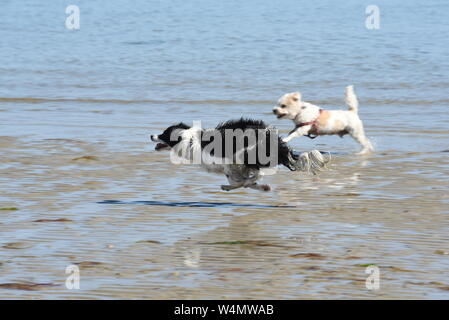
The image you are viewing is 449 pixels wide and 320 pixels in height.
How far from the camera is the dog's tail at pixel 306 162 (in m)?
7.97

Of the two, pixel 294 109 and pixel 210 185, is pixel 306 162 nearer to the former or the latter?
pixel 210 185

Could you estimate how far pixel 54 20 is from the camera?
99.6 ft

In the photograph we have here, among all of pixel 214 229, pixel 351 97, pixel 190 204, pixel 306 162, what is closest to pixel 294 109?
pixel 351 97

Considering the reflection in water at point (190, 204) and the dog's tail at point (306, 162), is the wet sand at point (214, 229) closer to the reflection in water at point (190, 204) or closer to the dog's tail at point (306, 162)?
the reflection in water at point (190, 204)

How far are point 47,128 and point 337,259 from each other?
6.93m

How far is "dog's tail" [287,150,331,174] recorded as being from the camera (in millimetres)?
7966

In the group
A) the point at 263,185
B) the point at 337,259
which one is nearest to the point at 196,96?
the point at 263,185

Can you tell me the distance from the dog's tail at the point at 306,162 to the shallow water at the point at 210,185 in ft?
0.67

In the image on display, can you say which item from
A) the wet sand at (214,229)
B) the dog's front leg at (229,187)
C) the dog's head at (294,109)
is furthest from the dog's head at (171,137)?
the dog's head at (294,109)

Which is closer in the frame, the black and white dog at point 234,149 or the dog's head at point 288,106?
the black and white dog at point 234,149

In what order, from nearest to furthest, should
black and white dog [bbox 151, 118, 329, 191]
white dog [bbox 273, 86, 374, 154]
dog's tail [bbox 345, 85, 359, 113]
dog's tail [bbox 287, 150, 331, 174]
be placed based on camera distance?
black and white dog [bbox 151, 118, 329, 191]
dog's tail [bbox 287, 150, 331, 174]
white dog [bbox 273, 86, 374, 154]
dog's tail [bbox 345, 85, 359, 113]

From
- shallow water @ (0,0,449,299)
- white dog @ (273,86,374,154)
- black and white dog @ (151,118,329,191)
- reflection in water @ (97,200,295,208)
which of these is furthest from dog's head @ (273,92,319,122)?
reflection in water @ (97,200,295,208)

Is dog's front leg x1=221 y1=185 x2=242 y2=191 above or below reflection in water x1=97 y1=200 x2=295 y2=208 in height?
above

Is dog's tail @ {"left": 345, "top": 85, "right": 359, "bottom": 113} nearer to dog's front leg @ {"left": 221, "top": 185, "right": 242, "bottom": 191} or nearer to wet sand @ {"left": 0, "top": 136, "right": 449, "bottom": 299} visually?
wet sand @ {"left": 0, "top": 136, "right": 449, "bottom": 299}
